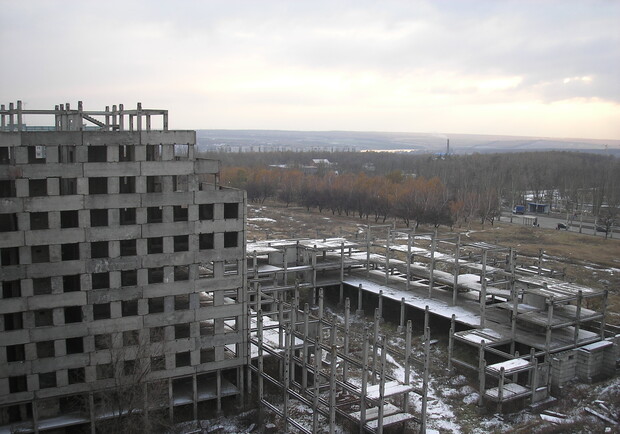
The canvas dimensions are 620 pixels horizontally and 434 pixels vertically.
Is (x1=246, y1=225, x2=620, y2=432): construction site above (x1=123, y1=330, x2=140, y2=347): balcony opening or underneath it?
underneath

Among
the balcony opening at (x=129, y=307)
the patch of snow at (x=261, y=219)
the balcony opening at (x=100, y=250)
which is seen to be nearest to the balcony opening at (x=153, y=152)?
the balcony opening at (x=100, y=250)

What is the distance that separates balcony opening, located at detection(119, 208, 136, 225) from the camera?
27192mm

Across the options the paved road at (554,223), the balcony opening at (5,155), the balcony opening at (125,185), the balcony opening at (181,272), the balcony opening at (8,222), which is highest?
the balcony opening at (5,155)

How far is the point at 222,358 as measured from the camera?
29.2 m

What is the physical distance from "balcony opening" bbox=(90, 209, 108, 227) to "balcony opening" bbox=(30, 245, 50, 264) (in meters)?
2.18

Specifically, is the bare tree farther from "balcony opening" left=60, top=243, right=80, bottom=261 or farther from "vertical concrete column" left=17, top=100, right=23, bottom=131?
"vertical concrete column" left=17, top=100, right=23, bottom=131

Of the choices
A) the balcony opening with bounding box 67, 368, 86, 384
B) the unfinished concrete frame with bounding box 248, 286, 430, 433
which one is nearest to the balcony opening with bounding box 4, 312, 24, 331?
the balcony opening with bounding box 67, 368, 86, 384

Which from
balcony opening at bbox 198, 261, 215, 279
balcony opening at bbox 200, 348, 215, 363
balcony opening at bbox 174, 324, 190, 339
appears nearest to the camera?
balcony opening at bbox 174, 324, 190, 339

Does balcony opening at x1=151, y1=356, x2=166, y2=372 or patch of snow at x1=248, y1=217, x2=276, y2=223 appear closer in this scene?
balcony opening at x1=151, y1=356, x2=166, y2=372

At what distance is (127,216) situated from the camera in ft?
92.9

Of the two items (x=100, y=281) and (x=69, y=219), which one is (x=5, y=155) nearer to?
(x=69, y=219)

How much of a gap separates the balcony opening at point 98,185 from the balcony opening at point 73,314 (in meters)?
5.22

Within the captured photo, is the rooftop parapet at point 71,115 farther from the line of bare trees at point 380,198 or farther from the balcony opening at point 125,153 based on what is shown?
the line of bare trees at point 380,198

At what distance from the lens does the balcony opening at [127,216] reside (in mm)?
27192
